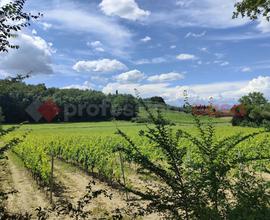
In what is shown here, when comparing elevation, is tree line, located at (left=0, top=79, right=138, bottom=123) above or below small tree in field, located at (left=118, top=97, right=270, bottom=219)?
above

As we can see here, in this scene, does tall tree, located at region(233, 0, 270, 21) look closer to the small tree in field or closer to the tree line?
the small tree in field

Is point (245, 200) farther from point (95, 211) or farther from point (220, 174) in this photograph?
point (95, 211)

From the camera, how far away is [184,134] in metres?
5.30

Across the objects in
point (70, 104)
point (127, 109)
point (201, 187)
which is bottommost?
point (201, 187)

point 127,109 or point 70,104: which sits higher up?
point 70,104

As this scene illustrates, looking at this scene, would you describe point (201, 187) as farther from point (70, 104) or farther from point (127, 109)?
point (70, 104)

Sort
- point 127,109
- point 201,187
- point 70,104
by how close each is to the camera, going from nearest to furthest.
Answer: point 201,187 < point 127,109 < point 70,104

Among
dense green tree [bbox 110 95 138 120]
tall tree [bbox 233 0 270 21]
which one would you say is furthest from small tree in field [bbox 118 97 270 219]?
tall tree [bbox 233 0 270 21]

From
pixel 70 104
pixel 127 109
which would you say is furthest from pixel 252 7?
pixel 70 104

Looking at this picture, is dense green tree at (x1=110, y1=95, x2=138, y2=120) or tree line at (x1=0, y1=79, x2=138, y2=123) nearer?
dense green tree at (x1=110, y1=95, x2=138, y2=120)

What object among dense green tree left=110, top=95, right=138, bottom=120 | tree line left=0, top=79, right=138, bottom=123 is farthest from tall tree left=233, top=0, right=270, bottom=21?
tree line left=0, top=79, right=138, bottom=123

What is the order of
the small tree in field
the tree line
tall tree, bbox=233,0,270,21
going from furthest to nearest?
the tree line, tall tree, bbox=233,0,270,21, the small tree in field

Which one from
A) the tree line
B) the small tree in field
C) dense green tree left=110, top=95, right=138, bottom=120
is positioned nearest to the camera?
the small tree in field

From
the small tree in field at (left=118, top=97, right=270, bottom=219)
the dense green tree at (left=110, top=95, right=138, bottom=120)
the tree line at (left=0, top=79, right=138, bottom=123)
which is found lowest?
the small tree in field at (left=118, top=97, right=270, bottom=219)
